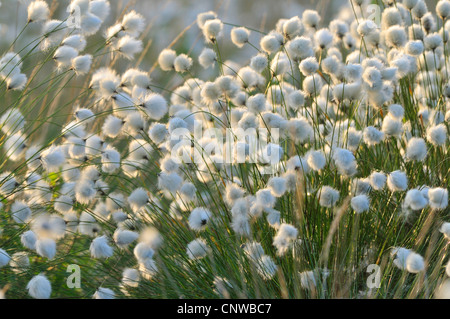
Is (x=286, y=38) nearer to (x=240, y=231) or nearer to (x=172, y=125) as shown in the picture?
(x=172, y=125)

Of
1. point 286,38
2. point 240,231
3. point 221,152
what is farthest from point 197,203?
point 286,38

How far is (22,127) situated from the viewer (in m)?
2.09

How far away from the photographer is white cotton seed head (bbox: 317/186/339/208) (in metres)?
1.79

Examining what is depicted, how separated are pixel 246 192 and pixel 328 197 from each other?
0.92 feet

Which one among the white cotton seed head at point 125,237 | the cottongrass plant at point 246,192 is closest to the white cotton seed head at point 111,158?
the cottongrass plant at point 246,192

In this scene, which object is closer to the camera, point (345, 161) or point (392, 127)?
point (345, 161)

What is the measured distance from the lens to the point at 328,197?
70.7 inches

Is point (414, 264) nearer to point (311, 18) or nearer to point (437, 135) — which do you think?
point (437, 135)

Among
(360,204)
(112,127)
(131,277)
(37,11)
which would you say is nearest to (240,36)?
(112,127)

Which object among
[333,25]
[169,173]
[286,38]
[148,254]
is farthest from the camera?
[333,25]

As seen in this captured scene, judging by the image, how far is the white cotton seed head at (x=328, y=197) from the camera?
179 centimetres

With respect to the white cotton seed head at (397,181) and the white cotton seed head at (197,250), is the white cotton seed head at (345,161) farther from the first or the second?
the white cotton seed head at (197,250)

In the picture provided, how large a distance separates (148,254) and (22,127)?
27.0 inches

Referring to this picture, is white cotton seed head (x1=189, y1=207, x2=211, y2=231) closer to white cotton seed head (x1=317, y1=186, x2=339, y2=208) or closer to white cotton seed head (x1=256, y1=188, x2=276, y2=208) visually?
white cotton seed head (x1=256, y1=188, x2=276, y2=208)
